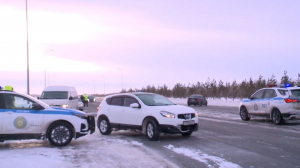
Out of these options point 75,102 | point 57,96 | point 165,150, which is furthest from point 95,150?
point 75,102

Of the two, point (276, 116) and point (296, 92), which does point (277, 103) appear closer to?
point (276, 116)

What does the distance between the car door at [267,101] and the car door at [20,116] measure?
37.2 ft

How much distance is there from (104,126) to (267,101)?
8468 millimetres

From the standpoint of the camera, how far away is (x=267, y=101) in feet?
56.4

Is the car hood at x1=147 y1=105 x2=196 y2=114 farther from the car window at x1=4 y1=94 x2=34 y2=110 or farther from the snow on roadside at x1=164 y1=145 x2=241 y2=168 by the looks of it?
the car window at x1=4 y1=94 x2=34 y2=110

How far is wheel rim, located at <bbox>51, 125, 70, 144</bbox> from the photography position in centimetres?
1031

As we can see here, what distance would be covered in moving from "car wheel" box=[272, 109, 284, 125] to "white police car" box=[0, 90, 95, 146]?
9.94 m

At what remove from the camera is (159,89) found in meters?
91.8

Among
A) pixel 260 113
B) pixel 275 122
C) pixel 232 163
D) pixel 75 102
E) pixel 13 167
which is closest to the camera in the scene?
pixel 13 167

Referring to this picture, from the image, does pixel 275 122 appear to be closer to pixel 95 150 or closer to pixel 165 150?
pixel 165 150

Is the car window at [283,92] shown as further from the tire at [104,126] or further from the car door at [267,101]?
the tire at [104,126]

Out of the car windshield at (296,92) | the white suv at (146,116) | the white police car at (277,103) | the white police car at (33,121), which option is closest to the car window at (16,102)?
the white police car at (33,121)

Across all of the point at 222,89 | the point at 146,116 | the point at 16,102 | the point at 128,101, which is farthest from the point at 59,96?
the point at 222,89

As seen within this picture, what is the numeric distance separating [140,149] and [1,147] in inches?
163
